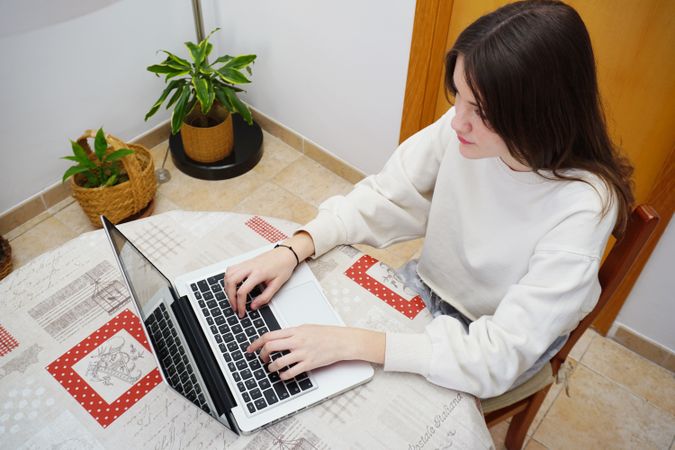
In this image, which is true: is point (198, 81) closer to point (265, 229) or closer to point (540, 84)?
point (265, 229)

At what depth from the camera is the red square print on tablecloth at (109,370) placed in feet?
3.26

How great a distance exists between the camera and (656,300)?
6.17ft

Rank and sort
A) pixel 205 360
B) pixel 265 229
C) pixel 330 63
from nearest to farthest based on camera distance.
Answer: pixel 205 360 → pixel 265 229 → pixel 330 63

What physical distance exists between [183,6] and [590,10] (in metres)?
1.65

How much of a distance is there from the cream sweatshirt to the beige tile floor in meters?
0.85

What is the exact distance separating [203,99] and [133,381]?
1382 millimetres

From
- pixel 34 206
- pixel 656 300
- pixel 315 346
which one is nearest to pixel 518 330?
pixel 315 346

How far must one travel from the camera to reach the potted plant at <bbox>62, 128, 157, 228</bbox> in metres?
2.12

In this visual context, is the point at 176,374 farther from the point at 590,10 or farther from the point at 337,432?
the point at 590,10

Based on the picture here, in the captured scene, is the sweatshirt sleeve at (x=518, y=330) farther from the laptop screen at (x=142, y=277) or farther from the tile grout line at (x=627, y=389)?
the tile grout line at (x=627, y=389)

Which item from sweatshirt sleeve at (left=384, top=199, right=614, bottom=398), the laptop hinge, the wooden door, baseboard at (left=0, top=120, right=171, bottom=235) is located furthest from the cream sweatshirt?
baseboard at (left=0, top=120, right=171, bottom=235)

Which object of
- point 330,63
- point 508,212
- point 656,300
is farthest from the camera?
point 330,63

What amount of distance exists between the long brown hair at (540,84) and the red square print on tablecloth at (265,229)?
53 centimetres

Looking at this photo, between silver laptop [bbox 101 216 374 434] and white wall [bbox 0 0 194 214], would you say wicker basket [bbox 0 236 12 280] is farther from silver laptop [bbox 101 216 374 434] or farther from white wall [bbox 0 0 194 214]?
silver laptop [bbox 101 216 374 434]
